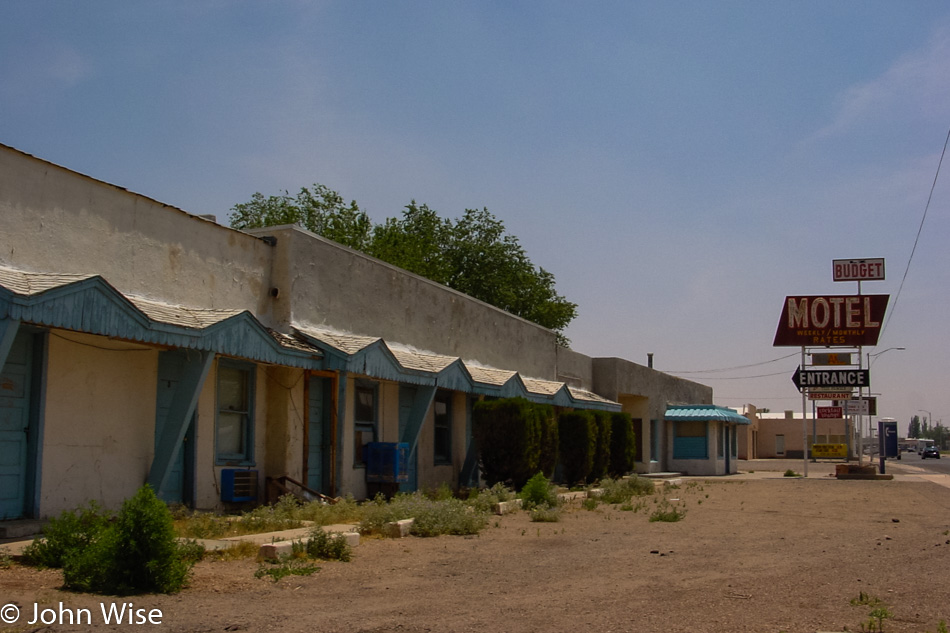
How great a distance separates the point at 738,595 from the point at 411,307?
42.3 ft

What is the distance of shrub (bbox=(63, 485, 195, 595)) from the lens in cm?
755

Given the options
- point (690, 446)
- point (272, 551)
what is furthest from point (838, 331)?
point (272, 551)

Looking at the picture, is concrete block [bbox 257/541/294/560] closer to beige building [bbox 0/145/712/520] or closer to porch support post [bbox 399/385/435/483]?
beige building [bbox 0/145/712/520]

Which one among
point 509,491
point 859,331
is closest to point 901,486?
point 859,331

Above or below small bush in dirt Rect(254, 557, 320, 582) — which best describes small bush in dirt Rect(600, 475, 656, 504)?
below

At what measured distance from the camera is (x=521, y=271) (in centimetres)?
5712

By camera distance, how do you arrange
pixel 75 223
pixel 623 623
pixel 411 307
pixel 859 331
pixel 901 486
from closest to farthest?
pixel 623 623 → pixel 75 223 → pixel 411 307 → pixel 901 486 → pixel 859 331

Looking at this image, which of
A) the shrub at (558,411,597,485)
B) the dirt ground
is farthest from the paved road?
the dirt ground

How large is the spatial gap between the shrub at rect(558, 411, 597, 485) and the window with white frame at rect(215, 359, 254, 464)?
10699mm

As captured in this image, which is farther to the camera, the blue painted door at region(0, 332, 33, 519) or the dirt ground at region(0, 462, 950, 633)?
the blue painted door at region(0, 332, 33, 519)

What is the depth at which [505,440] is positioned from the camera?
19.6 meters

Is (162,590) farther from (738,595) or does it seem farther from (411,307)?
(411,307)

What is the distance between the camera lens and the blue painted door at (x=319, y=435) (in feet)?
52.5

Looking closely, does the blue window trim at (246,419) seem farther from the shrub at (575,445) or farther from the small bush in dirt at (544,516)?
the shrub at (575,445)
